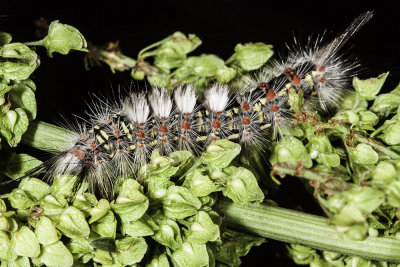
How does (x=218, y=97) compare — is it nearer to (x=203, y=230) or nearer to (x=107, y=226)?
(x=203, y=230)

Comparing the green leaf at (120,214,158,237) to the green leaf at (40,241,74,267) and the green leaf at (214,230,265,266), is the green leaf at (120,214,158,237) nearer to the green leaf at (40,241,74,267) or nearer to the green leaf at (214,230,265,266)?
the green leaf at (40,241,74,267)

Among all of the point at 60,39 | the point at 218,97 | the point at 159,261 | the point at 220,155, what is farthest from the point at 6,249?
the point at 218,97

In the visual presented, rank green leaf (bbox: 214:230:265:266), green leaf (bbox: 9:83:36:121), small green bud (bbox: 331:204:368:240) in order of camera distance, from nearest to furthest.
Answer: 1. small green bud (bbox: 331:204:368:240)
2. green leaf (bbox: 9:83:36:121)
3. green leaf (bbox: 214:230:265:266)

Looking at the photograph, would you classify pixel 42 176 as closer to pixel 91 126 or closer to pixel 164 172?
pixel 91 126

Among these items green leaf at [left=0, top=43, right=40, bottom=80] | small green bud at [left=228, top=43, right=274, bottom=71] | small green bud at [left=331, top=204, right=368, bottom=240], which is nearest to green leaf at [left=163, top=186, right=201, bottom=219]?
small green bud at [left=331, top=204, right=368, bottom=240]

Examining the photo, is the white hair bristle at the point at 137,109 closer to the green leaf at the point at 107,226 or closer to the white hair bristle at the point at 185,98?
the white hair bristle at the point at 185,98

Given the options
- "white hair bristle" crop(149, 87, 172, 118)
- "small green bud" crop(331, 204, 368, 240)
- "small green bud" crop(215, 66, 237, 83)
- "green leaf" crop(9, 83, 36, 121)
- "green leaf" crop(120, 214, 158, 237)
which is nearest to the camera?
"small green bud" crop(331, 204, 368, 240)

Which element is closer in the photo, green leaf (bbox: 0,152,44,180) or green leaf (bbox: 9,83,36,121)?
green leaf (bbox: 9,83,36,121)
